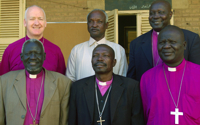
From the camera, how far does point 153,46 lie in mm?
4211

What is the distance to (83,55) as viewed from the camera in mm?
4430

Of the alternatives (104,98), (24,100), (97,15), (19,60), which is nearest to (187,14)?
(97,15)

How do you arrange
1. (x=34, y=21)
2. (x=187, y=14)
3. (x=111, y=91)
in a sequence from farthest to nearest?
(x=187, y=14)
(x=34, y=21)
(x=111, y=91)

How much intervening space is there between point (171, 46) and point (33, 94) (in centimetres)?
181

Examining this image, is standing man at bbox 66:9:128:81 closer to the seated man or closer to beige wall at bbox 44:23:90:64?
the seated man

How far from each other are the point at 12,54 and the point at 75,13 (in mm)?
2872

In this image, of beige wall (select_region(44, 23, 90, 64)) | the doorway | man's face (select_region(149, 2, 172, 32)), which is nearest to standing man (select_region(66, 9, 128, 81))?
man's face (select_region(149, 2, 172, 32))

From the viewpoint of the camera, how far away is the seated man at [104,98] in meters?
3.54

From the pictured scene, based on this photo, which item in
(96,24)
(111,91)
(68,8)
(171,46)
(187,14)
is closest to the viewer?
A: (171,46)

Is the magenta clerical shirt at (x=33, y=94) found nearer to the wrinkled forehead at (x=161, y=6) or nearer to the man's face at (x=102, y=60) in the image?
the man's face at (x=102, y=60)

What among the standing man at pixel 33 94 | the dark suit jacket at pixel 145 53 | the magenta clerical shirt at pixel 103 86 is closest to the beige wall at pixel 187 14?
the dark suit jacket at pixel 145 53

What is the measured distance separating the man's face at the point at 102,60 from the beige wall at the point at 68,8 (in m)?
3.36

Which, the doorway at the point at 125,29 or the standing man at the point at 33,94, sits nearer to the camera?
the standing man at the point at 33,94

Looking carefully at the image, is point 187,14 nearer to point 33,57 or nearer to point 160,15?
point 160,15
